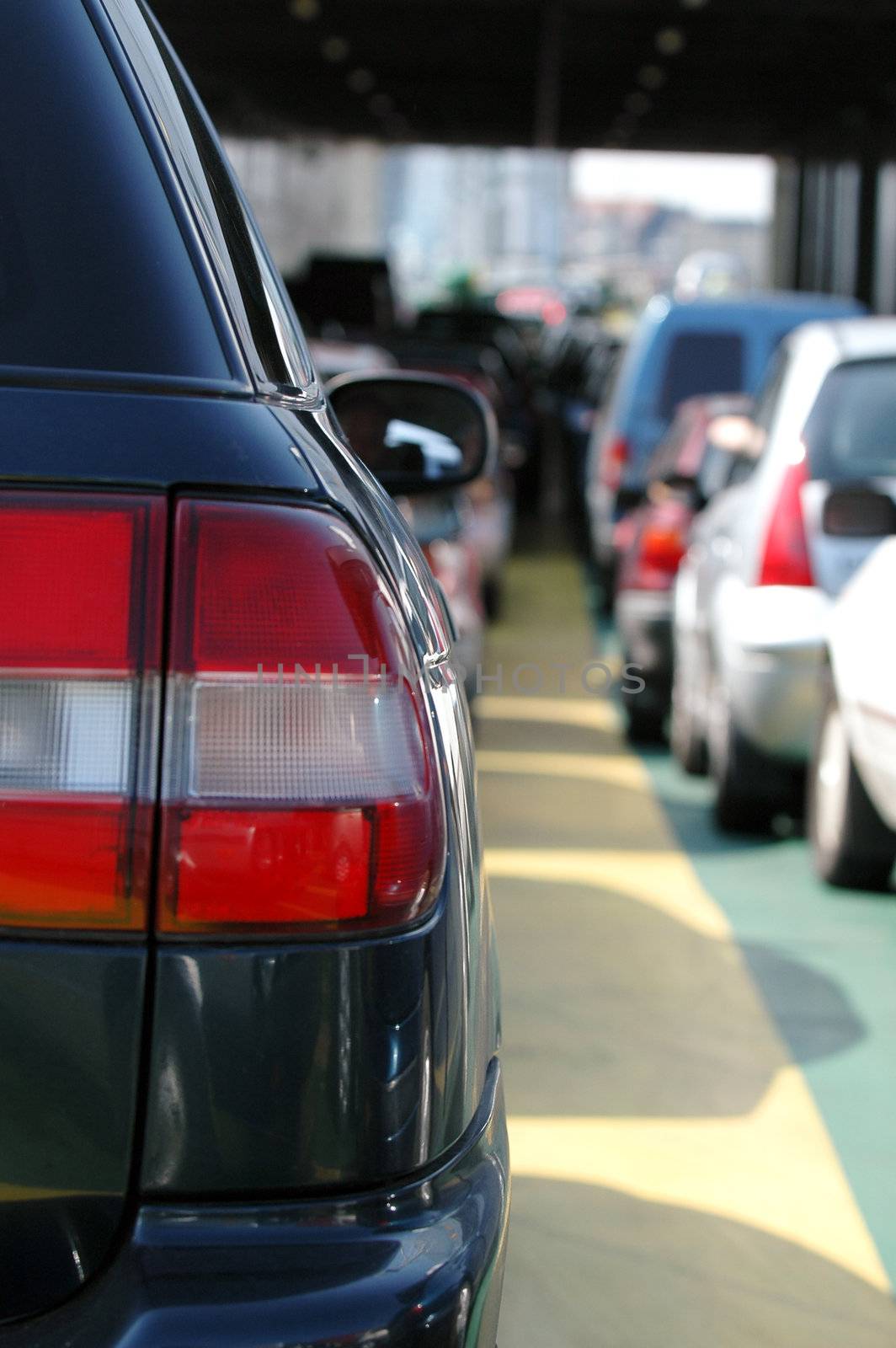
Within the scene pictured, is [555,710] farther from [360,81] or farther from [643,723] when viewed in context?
[360,81]

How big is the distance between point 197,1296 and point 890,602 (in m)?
3.89

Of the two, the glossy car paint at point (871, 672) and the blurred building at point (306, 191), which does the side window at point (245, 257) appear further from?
the blurred building at point (306, 191)

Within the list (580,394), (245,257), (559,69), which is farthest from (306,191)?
(245,257)

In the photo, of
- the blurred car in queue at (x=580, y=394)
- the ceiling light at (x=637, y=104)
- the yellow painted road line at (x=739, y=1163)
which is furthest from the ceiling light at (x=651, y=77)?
the yellow painted road line at (x=739, y=1163)

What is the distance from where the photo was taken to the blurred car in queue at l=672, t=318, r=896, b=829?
6.08 metres

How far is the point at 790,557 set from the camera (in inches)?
240

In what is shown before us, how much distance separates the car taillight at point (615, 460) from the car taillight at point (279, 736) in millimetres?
10687

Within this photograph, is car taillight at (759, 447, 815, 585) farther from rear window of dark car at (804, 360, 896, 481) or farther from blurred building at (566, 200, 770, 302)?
blurred building at (566, 200, 770, 302)

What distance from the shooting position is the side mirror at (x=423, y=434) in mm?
3031

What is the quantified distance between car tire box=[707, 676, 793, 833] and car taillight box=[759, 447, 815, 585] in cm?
51

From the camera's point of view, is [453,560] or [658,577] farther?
[658,577]

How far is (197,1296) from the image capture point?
1490 millimetres

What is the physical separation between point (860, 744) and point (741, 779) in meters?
1.22

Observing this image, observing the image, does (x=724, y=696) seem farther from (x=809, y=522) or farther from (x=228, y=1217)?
(x=228, y=1217)
